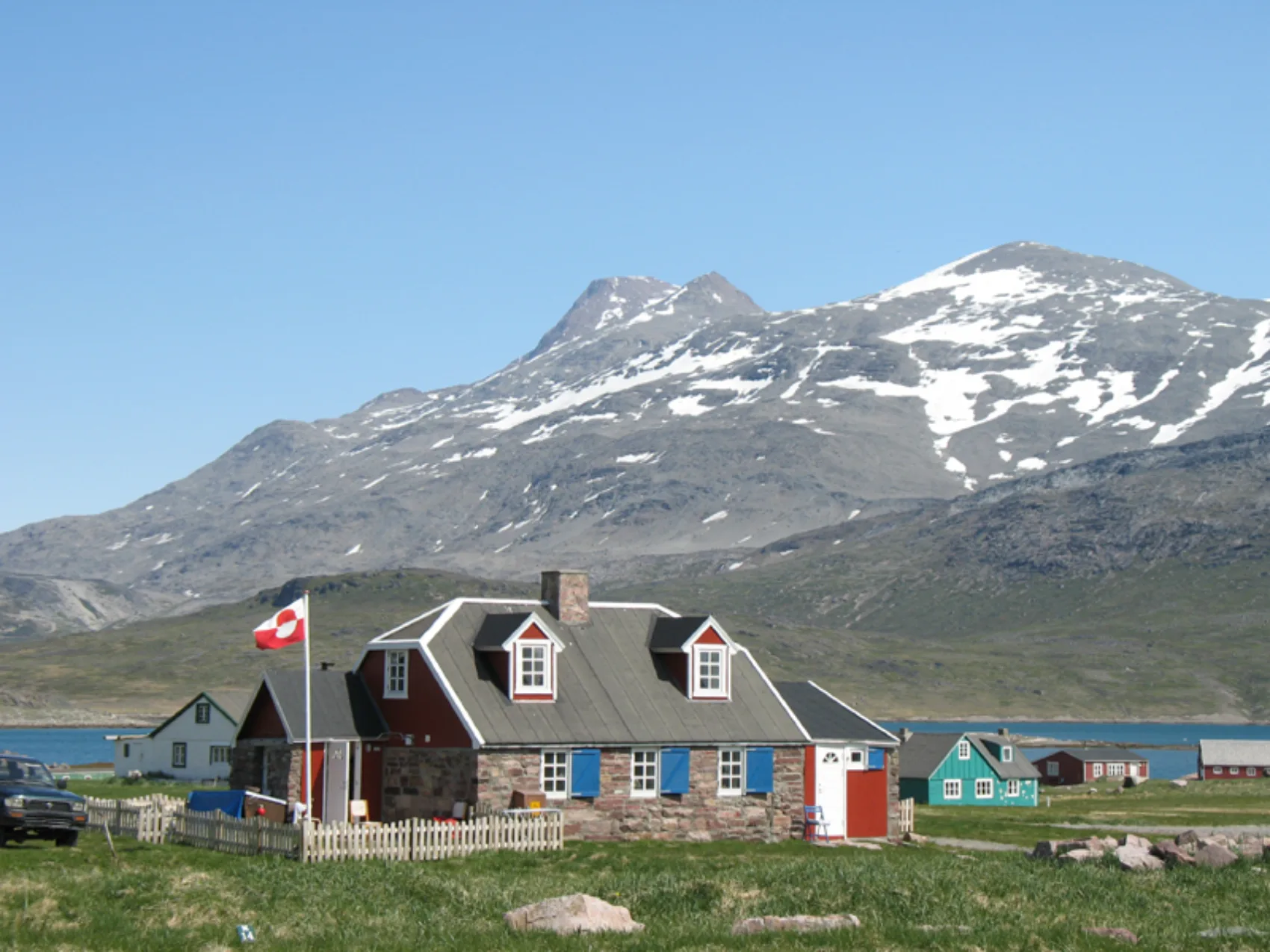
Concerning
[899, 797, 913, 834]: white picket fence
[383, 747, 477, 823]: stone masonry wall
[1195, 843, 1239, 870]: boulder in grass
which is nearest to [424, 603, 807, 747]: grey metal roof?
[383, 747, 477, 823]: stone masonry wall

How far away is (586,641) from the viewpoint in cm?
5331

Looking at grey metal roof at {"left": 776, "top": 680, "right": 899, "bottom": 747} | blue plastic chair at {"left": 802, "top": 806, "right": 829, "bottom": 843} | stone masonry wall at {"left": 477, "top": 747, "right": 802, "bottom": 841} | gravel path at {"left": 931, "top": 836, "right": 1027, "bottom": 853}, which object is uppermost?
grey metal roof at {"left": 776, "top": 680, "right": 899, "bottom": 747}

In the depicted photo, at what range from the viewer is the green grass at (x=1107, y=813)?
6006 cm

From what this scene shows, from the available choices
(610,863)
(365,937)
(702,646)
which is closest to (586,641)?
(702,646)

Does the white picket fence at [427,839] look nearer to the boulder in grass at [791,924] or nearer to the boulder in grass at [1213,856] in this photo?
the boulder in grass at [791,924]

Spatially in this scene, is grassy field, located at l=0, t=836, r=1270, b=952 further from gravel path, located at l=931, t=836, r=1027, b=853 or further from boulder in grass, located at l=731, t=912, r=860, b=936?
gravel path, located at l=931, t=836, r=1027, b=853

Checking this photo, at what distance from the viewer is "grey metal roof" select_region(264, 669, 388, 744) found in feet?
164

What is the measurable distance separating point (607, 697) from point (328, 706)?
8733 mm

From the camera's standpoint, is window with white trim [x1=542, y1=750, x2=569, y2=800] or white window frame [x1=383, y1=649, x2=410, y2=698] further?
white window frame [x1=383, y1=649, x2=410, y2=698]

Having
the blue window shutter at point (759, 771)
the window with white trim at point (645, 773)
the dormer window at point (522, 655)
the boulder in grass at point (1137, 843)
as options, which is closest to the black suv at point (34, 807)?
the dormer window at point (522, 655)

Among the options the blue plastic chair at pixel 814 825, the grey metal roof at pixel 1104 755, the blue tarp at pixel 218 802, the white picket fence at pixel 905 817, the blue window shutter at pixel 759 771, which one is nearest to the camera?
the blue tarp at pixel 218 802

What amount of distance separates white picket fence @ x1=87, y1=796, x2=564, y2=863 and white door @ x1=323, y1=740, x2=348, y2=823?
6230 millimetres

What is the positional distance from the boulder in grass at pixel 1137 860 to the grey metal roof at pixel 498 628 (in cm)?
2003

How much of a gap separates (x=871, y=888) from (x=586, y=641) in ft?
75.2
